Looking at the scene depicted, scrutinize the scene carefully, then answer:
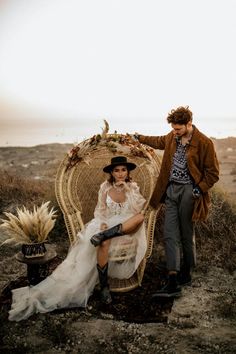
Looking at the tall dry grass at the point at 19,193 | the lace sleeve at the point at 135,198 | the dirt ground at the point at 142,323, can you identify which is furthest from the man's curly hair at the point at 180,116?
the tall dry grass at the point at 19,193

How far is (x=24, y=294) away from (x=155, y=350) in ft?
5.46

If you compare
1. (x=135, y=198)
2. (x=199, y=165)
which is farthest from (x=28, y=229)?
(x=199, y=165)

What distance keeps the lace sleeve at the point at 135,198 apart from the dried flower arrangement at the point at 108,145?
1.63 feet

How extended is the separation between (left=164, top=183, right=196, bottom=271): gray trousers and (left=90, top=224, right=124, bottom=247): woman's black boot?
586 mm

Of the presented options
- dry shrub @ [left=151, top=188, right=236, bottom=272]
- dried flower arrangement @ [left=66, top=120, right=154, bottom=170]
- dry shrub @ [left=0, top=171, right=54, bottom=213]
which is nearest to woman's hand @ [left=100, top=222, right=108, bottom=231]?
dried flower arrangement @ [left=66, top=120, right=154, bottom=170]

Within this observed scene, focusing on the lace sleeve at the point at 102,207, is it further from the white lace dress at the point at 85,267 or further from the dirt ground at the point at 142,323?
the dirt ground at the point at 142,323

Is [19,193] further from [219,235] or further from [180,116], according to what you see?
[180,116]

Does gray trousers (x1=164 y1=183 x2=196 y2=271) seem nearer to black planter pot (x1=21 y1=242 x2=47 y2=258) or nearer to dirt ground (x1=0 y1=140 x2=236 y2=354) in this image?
dirt ground (x1=0 y1=140 x2=236 y2=354)

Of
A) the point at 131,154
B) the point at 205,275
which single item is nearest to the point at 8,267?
the point at 131,154

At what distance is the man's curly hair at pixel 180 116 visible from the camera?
449cm

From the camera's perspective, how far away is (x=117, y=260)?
4973 mm

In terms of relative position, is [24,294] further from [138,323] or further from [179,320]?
[179,320]

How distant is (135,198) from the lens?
511 cm

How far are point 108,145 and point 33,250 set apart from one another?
1.69 meters
